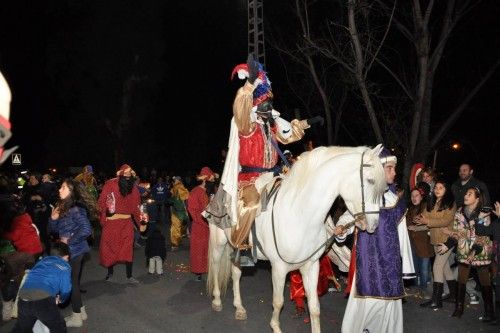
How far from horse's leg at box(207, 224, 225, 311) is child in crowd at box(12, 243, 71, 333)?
244 centimetres

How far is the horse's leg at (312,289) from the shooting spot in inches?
210

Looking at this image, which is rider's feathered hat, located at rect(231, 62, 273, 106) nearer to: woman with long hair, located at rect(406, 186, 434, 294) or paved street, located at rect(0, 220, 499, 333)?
paved street, located at rect(0, 220, 499, 333)

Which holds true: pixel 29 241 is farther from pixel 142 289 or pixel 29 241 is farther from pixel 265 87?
pixel 265 87

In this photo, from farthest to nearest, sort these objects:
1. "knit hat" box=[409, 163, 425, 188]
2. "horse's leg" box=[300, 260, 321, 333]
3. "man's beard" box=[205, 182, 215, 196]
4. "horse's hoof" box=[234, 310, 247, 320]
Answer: "man's beard" box=[205, 182, 215, 196] < "knit hat" box=[409, 163, 425, 188] < "horse's hoof" box=[234, 310, 247, 320] < "horse's leg" box=[300, 260, 321, 333]

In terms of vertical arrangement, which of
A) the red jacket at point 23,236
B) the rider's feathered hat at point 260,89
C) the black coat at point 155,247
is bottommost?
the black coat at point 155,247

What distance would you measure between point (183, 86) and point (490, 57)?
929 inches

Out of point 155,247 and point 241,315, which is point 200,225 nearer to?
point 155,247

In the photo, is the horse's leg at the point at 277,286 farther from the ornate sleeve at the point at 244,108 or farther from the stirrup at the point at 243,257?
the ornate sleeve at the point at 244,108

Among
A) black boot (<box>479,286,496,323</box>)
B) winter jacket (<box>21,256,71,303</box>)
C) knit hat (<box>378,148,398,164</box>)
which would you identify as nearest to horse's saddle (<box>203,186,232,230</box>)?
winter jacket (<box>21,256,71,303</box>)

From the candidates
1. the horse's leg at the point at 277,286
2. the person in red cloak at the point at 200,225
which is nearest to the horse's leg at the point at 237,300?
the horse's leg at the point at 277,286

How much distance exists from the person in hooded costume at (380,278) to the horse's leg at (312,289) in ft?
1.09

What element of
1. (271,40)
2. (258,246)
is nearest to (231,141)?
(258,246)

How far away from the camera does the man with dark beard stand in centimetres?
848

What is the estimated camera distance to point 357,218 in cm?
459
